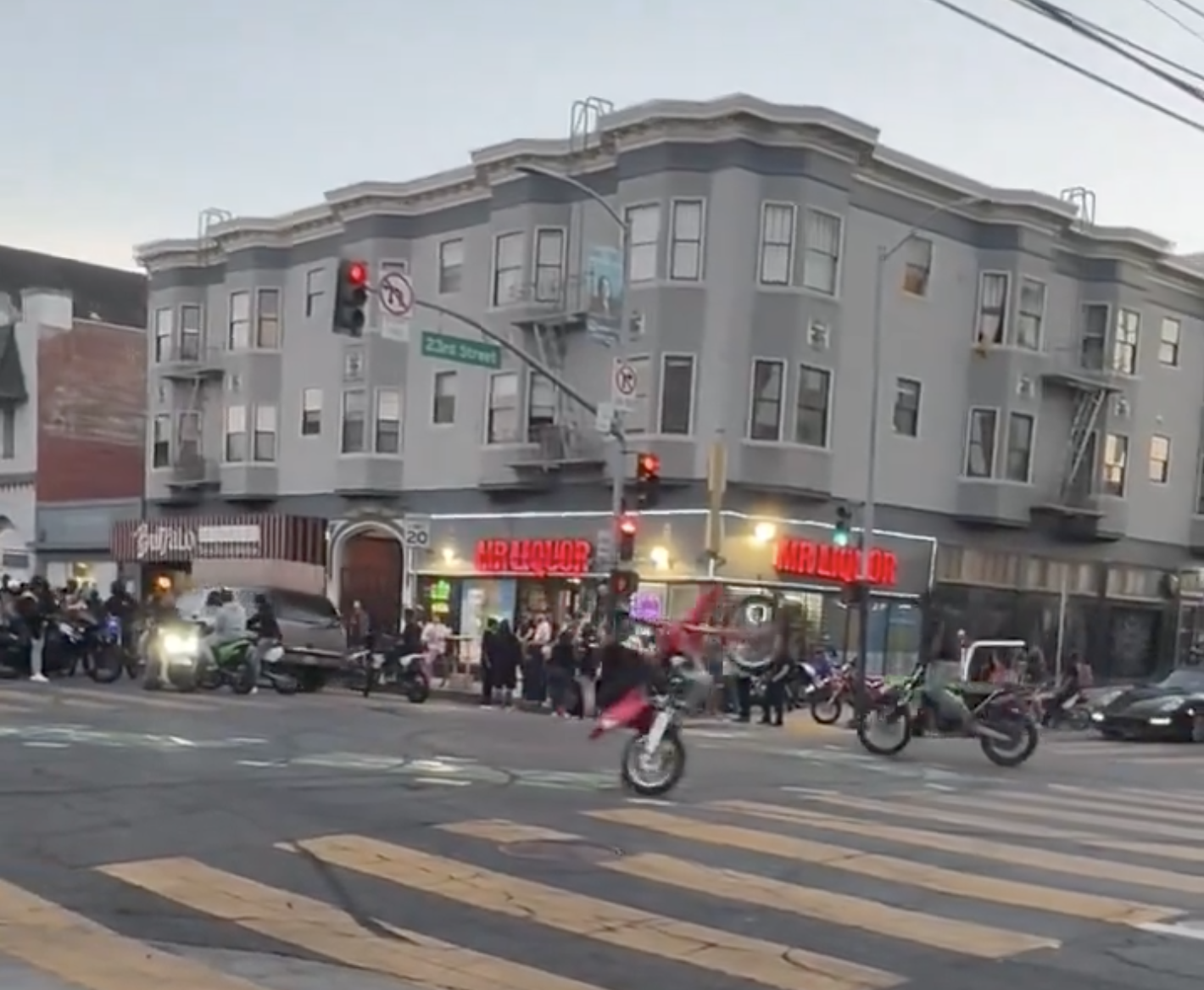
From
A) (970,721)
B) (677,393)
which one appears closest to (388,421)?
(677,393)

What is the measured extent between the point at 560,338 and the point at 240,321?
11.7m

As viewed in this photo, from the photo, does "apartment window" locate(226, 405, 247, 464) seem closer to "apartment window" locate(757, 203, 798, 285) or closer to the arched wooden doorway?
the arched wooden doorway

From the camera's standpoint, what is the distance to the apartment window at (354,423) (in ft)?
124

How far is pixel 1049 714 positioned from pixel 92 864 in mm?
22427

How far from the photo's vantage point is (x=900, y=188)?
33875 mm

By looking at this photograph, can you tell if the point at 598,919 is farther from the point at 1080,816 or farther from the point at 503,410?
the point at 503,410

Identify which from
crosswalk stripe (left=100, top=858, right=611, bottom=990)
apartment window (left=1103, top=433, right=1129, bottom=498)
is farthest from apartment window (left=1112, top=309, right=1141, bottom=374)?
crosswalk stripe (left=100, top=858, right=611, bottom=990)

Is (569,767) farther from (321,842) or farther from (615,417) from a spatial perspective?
(615,417)

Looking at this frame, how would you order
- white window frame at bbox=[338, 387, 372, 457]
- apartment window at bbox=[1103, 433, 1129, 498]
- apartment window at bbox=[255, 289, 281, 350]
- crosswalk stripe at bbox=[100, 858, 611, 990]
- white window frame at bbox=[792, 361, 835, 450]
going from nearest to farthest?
crosswalk stripe at bbox=[100, 858, 611, 990] < white window frame at bbox=[792, 361, 835, 450] < white window frame at bbox=[338, 387, 372, 457] < apartment window at bbox=[1103, 433, 1129, 498] < apartment window at bbox=[255, 289, 281, 350]

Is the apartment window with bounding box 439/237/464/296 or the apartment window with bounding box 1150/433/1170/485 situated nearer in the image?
the apartment window with bounding box 439/237/464/296

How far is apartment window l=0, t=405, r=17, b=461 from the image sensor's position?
49.5 m

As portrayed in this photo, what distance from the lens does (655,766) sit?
43.7 ft

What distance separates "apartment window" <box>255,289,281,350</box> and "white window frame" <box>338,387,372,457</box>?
369 cm

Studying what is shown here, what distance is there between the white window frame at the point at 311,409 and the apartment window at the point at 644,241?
35.8ft
